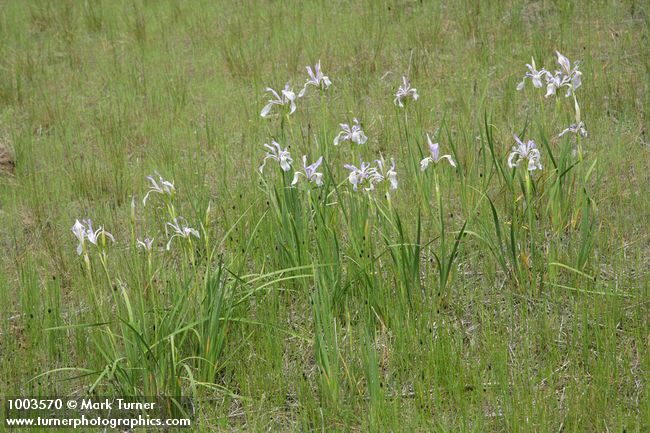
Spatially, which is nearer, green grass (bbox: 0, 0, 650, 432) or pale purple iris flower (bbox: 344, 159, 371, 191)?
green grass (bbox: 0, 0, 650, 432)

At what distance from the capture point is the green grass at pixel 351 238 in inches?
118

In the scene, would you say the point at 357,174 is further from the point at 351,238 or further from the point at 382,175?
the point at 351,238

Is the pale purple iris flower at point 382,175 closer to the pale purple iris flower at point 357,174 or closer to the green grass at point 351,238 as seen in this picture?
the pale purple iris flower at point 357,174

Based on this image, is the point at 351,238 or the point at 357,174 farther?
the point at 351,238

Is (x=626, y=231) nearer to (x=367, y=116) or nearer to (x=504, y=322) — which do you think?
A: (x=504, y=322)

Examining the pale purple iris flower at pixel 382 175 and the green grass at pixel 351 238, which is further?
the pale purple iris flower at pixel 382 175

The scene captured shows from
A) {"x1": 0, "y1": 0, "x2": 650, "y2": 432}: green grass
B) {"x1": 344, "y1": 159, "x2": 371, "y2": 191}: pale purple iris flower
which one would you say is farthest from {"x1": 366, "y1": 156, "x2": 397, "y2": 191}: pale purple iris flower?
{"x1": 0, "y1": 0, "x2": 650, "y2": 432}: green grass

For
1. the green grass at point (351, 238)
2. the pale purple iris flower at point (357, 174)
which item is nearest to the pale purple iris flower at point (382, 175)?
the pale purple iris flower at point (357, 174)

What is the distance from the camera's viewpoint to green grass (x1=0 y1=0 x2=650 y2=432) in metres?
3.00

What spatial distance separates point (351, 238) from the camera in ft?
11.4

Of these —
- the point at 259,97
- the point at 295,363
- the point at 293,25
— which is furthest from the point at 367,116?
the point at 295,363

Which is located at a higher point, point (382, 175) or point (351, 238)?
point (382, 175)

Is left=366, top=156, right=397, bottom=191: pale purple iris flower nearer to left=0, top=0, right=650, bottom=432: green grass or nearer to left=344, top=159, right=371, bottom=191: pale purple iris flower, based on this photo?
left=344, top=159, right=371, bottom=191: pale purple iris flower

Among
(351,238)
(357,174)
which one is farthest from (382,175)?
(351,238)
